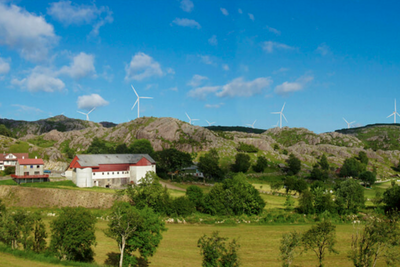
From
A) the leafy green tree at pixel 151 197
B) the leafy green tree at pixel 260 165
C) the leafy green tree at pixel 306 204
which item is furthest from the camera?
the leafy green tree at pixel 260 165

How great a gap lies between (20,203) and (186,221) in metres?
45.0

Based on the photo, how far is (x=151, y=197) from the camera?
72.7 metres

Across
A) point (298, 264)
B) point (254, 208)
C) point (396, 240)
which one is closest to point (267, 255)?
point (298, 264)

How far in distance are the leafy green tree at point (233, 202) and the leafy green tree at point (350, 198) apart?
22.5 m

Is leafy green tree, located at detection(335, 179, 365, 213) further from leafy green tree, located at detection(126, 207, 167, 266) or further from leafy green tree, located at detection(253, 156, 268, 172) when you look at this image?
leafy green tree, located at detection(253, 156, 268, 172)

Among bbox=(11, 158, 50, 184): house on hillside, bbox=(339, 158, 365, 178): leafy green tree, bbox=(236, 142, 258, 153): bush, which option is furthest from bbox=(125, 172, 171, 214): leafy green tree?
bbox=(339, 158, 365, 178): leafy green tree

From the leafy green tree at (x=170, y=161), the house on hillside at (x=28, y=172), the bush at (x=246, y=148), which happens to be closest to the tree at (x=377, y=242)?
the house on hillside at (x=28, y=172)

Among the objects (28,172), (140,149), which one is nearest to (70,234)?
(28,172)

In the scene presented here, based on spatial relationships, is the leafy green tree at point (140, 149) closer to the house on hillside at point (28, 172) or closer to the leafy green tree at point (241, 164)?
the leafy green tree at point (241, 164)

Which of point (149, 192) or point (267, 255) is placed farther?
point (149, 192)

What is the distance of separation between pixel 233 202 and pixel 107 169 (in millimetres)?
51529

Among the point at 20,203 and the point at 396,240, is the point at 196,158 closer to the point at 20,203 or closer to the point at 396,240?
the point at 20,203

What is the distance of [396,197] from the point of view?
79938mm

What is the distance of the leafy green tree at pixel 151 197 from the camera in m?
71.7
